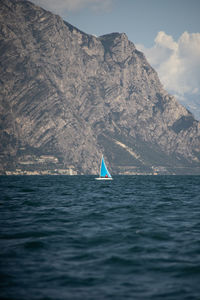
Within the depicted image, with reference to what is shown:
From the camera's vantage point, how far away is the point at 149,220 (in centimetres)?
2733

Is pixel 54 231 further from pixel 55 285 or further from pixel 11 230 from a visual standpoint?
pixel 55 285

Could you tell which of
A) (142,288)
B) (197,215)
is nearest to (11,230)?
(142,288)

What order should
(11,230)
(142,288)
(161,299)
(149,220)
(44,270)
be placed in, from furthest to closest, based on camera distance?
1. (149,220)
2. (11,230)
3. (44,270)
4. (142,288)
5. (161,299)

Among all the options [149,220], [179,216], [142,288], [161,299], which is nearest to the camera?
[161,299]

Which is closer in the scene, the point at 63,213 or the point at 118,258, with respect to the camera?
the point at 118,258

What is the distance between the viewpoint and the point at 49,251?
17.4 m

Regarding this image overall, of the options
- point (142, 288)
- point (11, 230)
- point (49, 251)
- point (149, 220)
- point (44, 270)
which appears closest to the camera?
point (142, 288)

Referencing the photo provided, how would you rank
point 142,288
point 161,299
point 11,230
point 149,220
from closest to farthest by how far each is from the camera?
point 161,299
point 142,288
point 11,230
point 149,220

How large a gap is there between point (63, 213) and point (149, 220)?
7.93 metres

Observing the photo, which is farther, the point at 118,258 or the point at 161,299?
the point at 118,258

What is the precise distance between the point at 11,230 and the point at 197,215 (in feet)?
51.9

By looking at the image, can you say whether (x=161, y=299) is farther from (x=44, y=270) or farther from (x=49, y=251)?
(x=49, y=251)

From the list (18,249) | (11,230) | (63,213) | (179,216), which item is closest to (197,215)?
(179,216)

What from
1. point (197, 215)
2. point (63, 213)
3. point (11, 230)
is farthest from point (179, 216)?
point (11, 230)
